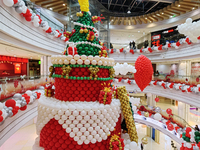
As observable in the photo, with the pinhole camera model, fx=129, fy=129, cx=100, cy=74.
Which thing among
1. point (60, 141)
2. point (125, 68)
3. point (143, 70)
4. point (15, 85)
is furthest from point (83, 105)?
point (15, 85)

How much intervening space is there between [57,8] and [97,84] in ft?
35.2

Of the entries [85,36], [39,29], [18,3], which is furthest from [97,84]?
[39,29]

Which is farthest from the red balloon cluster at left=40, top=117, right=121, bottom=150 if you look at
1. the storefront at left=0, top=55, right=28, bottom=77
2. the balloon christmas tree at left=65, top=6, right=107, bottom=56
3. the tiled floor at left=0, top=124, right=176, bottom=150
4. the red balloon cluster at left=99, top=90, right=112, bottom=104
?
the storefront at left=0, top=55, right=28, bottom=77

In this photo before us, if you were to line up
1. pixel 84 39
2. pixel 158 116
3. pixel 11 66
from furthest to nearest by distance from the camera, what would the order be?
1. pixel 11 66
2. pixel 158 116
3. pixel 84 39

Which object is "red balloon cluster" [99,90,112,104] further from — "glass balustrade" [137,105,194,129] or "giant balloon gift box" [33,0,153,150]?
"glass balustrade" [137,105,194,129]

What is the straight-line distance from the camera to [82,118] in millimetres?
2930

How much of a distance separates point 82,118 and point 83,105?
29cm

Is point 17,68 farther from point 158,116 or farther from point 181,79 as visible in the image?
point 181,79

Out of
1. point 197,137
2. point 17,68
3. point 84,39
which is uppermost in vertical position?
point 84,39

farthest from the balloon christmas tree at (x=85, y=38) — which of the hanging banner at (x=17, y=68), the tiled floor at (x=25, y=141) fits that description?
the hanging banner at (x=17, y=68)

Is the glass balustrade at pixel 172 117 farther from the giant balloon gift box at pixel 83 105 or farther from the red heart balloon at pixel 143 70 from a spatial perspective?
the giant balloon gift box at pixel 83 105

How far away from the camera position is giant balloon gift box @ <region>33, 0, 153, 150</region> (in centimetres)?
291

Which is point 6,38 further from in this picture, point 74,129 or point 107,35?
point 107,35

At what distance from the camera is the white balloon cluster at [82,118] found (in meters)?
2.88
